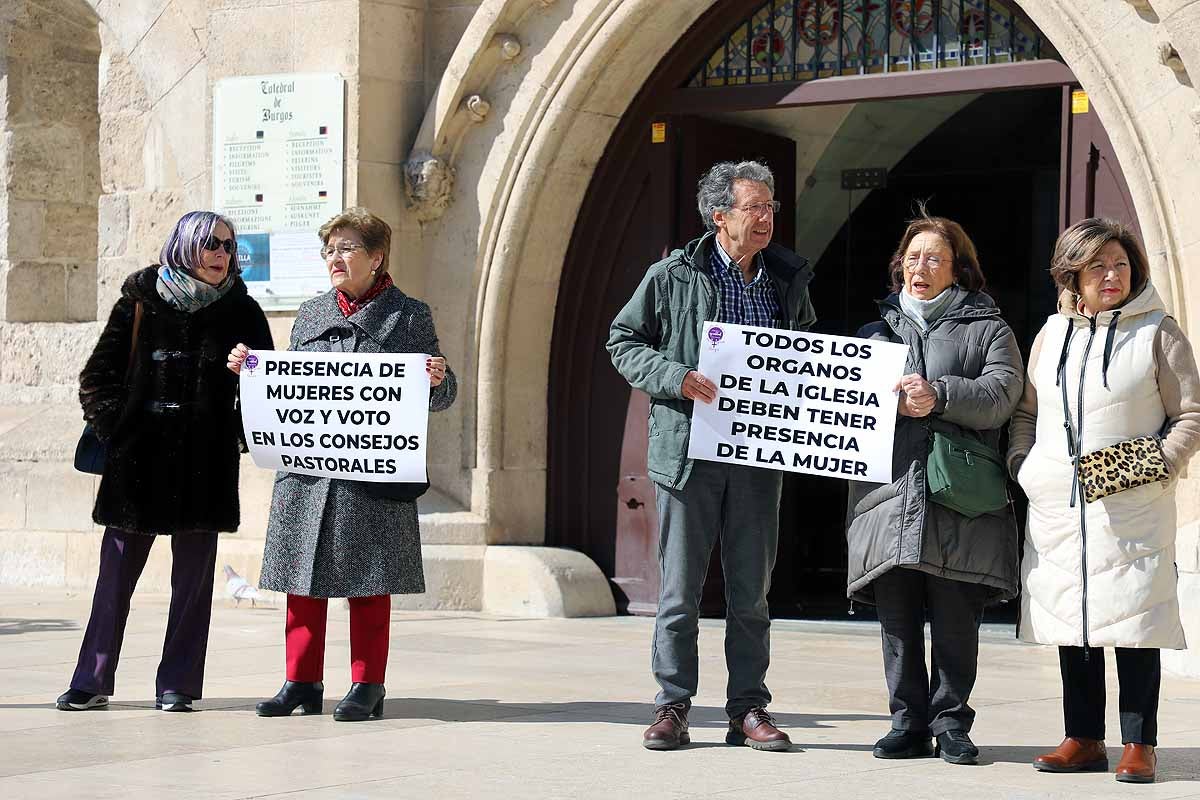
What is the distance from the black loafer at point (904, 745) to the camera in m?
5.91

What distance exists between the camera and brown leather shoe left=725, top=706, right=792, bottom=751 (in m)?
6.01

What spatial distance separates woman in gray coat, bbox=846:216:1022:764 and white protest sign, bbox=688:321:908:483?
5.0 inches

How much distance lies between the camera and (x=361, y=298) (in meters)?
6.86

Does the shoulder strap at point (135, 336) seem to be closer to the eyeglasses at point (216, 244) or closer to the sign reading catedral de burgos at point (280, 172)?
the eyeglasses at point (216, 244)

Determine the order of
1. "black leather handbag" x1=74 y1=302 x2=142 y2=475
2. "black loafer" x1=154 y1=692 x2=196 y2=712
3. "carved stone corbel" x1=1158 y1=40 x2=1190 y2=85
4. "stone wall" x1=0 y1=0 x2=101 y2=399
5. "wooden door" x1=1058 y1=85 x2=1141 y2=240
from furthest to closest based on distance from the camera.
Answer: "stone wall" x1=0 y1=0 x2=101 y2=399
"wooden door" x1=1058 y1=85 x2=1141 y2=240
"carved stone corbel" x1=1158 y1=40 x2=1190 y2=85
"black leather handbag" x1=74 y1=302 x2=142 y2=475
"black loafer" x1=154 y1=692 x2=196 y2=712

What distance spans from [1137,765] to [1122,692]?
0.24 m

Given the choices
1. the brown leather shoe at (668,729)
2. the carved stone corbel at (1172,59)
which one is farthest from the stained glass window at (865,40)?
the brown leather shoe at (668,729)

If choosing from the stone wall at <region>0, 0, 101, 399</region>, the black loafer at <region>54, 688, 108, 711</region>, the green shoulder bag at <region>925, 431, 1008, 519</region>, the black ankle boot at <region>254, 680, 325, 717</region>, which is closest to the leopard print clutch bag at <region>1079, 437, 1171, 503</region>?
the green shoulder bag at <region>925, 431, 1008, 519</region>

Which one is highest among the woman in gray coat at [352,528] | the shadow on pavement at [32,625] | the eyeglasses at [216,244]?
the eyeglasses at [216,244]

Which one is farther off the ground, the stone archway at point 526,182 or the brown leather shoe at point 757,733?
the stone archway at point 526,182

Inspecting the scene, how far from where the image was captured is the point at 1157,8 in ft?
27.3

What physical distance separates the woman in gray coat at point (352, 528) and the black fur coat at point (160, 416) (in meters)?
0.18

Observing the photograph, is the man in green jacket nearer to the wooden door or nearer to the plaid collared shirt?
the plaid collared shirt

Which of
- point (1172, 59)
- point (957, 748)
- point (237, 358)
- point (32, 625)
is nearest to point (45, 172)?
point (32, 625)
